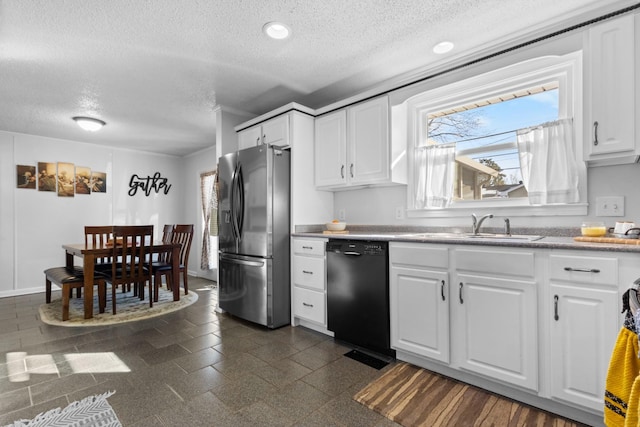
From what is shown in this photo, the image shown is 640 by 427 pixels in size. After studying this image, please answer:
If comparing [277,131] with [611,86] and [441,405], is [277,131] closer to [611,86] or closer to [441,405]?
[611,86]

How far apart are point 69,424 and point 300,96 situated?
3.31 meters

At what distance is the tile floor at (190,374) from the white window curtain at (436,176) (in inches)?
59.7

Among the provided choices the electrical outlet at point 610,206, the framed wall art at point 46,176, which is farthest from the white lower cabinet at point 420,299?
the framed wall art at point 46,176

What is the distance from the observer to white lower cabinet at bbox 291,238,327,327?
115 inches

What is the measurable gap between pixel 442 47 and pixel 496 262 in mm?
1757

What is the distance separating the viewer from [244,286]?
3.29m

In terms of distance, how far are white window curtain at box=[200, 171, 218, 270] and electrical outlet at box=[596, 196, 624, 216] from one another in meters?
5.37

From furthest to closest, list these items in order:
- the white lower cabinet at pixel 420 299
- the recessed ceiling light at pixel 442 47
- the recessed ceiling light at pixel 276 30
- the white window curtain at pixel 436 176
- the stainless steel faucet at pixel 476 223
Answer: the white window curtain at pixel 436 176 → the recessed ceiling light at pixel 442 47 → the stainless steel faucet at pixel 476 223 → the recessed ceiling light at pixel 276 30 → the white lower cabinet at pixel 420 299

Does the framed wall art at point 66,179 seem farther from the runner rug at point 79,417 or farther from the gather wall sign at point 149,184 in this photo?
the runner rug at point 79,417

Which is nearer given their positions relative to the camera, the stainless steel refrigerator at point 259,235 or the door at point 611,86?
the door at point 611,86

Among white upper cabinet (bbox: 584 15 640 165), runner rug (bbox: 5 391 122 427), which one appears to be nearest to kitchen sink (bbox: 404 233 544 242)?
white upper cabinet (bbox: 584 15 640 165)

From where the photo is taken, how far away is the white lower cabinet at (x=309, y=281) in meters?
2.91

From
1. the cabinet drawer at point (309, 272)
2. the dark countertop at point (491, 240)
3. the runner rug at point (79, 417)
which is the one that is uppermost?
the dark countertop at point (491, 240)

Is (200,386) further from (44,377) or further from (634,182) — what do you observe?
(634,182)
